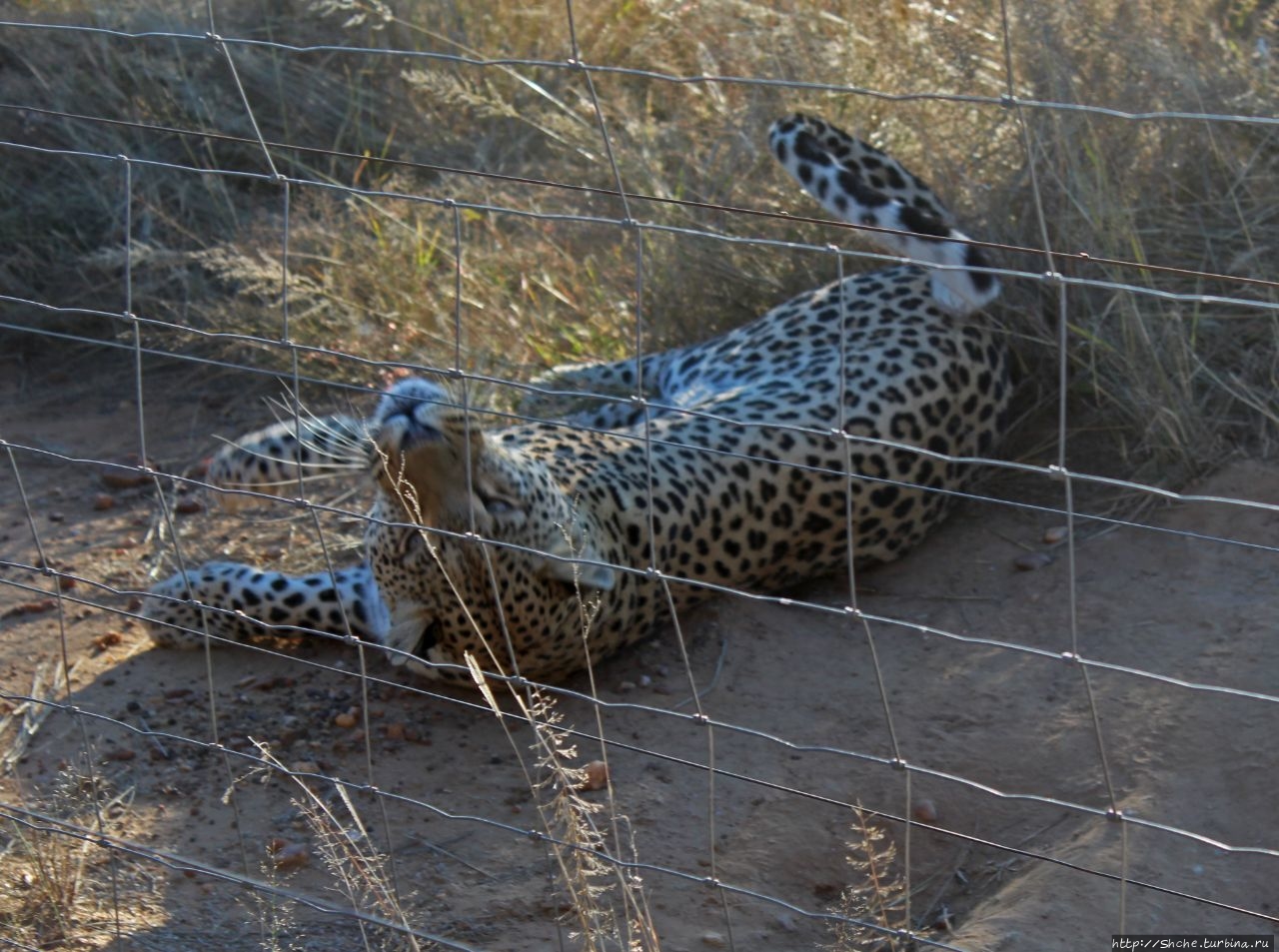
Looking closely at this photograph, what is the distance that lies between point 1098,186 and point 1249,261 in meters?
0.48

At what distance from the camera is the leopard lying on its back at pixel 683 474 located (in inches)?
152

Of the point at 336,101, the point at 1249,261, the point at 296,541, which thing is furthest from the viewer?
the point at 336,101

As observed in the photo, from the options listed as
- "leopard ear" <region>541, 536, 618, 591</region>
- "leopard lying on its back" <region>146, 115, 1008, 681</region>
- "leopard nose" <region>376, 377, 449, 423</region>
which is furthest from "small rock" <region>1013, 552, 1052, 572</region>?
"leopard nose" <region>376, 377, 449, 423</region>

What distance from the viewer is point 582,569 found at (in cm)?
386

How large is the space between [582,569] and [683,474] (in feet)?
2.42

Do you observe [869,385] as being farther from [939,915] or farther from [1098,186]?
[939,915]

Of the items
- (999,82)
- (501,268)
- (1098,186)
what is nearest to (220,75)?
(501,268)

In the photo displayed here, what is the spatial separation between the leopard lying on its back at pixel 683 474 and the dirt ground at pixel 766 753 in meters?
0.15

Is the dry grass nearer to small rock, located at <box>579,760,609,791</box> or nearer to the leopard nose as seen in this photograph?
the leopard nose

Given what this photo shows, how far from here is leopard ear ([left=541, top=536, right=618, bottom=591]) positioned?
383cm

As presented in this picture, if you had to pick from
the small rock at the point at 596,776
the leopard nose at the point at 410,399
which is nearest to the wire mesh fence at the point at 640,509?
the small rock at the point at 596,776

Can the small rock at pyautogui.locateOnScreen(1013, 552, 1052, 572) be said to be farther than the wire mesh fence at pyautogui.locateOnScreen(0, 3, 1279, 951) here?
Yes

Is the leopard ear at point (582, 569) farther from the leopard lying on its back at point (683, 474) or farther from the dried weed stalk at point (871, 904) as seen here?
the dried weed stalk at point (871, 904)

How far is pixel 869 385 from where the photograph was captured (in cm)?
466
